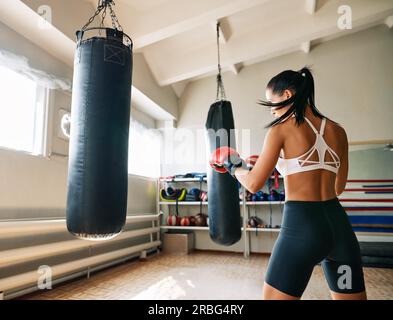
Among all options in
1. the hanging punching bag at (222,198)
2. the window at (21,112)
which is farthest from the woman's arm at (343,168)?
the window at (21,112)

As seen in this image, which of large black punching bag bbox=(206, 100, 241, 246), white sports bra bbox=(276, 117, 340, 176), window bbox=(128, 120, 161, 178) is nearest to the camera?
white sports bra bbox=(276, 117, 340, 176)

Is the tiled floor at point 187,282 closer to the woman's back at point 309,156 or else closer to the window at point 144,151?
the window at point 144,151

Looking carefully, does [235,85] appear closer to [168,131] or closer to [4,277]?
[168,131]

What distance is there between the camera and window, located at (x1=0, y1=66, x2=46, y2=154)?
2312 mm

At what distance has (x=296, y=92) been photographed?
1.05m

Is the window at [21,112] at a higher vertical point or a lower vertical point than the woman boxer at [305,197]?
higher

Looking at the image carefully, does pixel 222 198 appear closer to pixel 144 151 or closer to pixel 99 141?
pixel 99 141

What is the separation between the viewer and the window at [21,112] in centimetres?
231

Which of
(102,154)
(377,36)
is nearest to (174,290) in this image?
(102,154)

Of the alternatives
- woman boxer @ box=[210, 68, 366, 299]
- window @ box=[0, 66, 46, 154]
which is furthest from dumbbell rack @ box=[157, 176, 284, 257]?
woman boxer @ box=[210, 68, 366, 299]

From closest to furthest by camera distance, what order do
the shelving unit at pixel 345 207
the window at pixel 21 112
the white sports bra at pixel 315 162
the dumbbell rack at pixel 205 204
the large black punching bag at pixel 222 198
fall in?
the white sports bra at pixel 315 162
the large black punching bag at pixel 222 198
the window at pixel 21 112
the shelving unit at pixel 345 207
the dumbbell rack at pixel 205 204

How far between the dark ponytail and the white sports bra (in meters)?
0.06

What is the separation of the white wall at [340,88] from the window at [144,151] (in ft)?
1.41

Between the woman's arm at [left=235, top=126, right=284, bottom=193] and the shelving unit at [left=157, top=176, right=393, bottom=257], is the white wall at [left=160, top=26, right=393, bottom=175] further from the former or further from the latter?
the woman's arm at [left=235, top=126, right=284, bottom=193]
